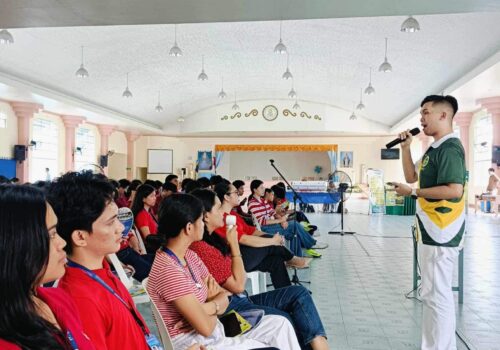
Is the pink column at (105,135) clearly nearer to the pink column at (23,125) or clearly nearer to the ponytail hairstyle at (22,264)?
the pink column at (23,125)

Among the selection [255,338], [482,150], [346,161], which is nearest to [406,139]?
[255,338]

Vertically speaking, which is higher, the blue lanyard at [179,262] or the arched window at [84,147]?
the arched window at [84,147]

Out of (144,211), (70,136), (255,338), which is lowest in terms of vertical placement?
(255,338)

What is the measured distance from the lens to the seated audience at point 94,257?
45.3 inches

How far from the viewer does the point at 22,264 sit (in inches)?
29.6

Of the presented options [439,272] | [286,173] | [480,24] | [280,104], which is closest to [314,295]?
[439,272]

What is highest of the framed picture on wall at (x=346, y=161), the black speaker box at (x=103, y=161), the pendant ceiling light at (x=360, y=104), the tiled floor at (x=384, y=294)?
the pendant ceiling light at (x=360, y=104)

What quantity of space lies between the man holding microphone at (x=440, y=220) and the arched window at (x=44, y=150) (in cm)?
1060

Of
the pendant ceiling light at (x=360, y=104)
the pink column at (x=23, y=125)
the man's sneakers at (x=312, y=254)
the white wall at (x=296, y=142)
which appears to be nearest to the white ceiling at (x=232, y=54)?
the pendant ceiling light at (x=360, y=104)

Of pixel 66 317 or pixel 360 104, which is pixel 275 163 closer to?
pixel 360 104

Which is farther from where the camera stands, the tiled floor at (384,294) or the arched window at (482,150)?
the arched window at (482,150)

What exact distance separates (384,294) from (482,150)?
1033 centimetres

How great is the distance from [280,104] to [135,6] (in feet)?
38.4

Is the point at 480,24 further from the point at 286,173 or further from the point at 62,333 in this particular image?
the point at 286,173
